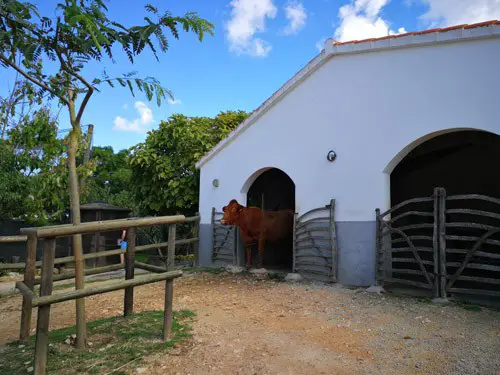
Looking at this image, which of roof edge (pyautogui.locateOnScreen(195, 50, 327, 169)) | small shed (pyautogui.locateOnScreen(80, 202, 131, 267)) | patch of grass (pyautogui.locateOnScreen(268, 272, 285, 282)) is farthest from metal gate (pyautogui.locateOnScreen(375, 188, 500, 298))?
small shed (pyautogui.locateOnScreen(80, 202, 131, 267))

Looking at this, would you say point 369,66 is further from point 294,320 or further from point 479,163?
point 294,320

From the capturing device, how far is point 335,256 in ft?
24.6

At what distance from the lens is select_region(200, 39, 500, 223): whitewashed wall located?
634 centimetres

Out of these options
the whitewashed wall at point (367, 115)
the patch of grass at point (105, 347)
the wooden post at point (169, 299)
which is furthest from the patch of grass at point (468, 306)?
the wooden post at point (169, 299)

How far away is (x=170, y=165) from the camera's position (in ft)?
39.7

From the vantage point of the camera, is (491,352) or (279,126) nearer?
(491,352)

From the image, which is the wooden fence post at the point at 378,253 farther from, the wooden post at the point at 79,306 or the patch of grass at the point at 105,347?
the wooden post at the point at 79,306

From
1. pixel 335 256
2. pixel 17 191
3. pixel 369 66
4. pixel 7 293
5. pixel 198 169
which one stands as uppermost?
pixel 369 66

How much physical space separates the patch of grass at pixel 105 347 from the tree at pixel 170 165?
281 inches

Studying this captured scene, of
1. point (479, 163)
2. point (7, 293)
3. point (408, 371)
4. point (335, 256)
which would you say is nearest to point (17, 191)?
point (7, 293)

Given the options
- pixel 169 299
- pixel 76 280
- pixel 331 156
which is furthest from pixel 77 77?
pixel 331 156

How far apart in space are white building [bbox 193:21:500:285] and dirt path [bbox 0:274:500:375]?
5.43 feet

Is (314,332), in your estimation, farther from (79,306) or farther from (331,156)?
(331,156)

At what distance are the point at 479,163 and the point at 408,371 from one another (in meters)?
7.75
